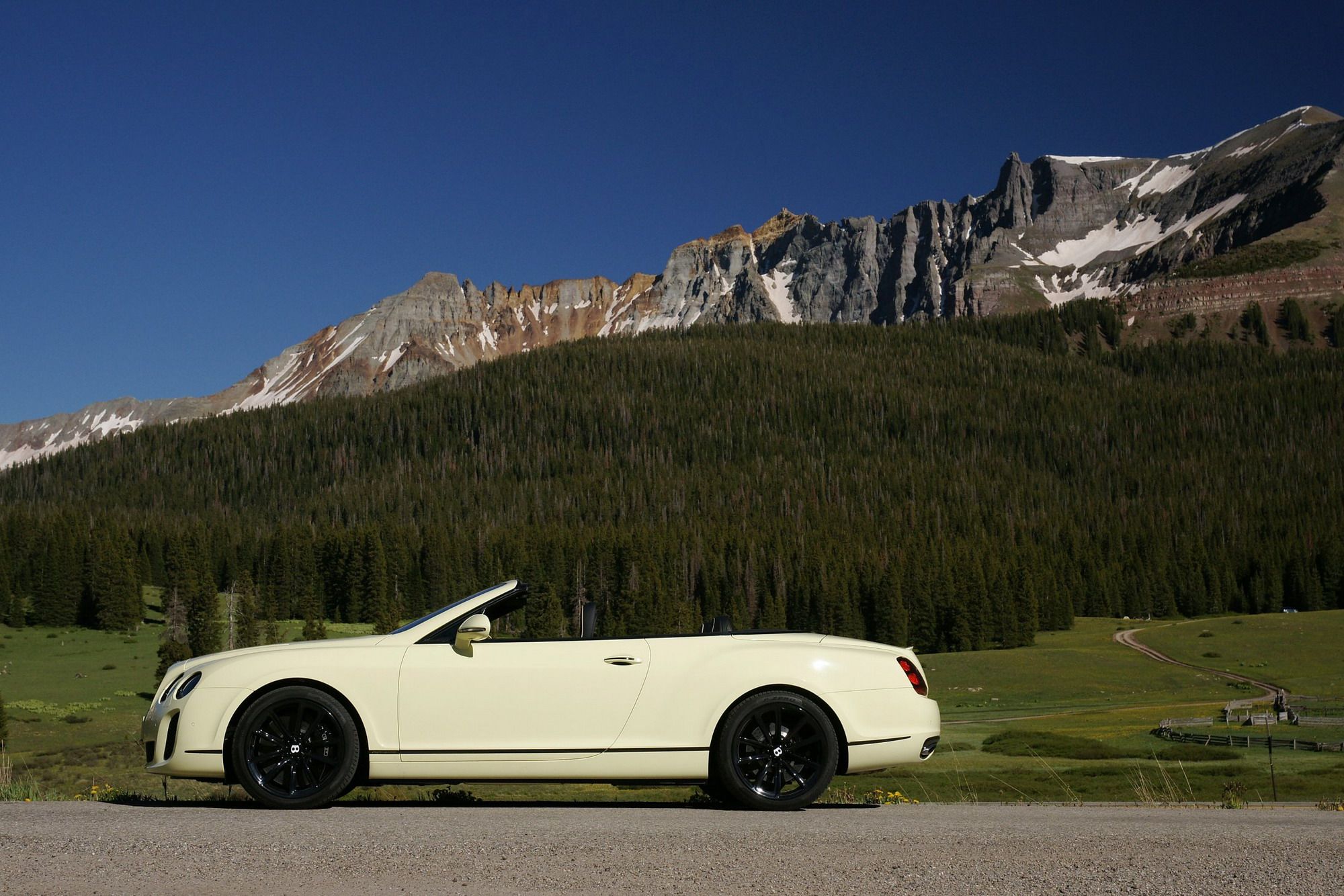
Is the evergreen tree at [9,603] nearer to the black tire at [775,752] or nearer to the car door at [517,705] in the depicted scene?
the car door at [517,705]

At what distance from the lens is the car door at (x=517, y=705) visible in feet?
32.8

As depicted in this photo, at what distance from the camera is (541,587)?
381 feet

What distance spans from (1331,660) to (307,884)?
104002mm

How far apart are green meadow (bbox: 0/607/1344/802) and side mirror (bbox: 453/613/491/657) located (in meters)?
4.38

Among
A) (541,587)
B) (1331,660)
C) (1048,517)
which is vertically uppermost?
(1048,517)

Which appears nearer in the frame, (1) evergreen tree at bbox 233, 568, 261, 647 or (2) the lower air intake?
(2) the lower air intake

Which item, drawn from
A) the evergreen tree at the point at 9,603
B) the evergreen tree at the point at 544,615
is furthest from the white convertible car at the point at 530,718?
the evergreen tree at the point at 9,603

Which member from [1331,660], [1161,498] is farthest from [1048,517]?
[1331,660]

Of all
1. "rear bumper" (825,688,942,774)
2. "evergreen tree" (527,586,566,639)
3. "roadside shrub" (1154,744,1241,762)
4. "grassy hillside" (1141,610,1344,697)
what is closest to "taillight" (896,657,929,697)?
"rear bumper" (825,688,942,774)

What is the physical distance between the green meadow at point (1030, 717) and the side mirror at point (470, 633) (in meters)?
4.38

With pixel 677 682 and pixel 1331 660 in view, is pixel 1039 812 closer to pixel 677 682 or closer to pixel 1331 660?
pixel 677 682

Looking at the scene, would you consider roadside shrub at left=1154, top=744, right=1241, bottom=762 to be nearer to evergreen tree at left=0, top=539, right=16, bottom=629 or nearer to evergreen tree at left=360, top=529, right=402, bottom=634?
evergreen tree at left=360, top=529, right=402, bottom=634

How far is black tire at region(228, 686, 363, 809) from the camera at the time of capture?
998 cm

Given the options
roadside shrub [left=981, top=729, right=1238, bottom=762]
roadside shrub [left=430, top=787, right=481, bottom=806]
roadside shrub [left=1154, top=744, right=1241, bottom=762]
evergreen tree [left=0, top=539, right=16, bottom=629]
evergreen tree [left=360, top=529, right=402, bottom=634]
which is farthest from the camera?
evergreen tree [left=360, top=529, right=402, bottom=634]
